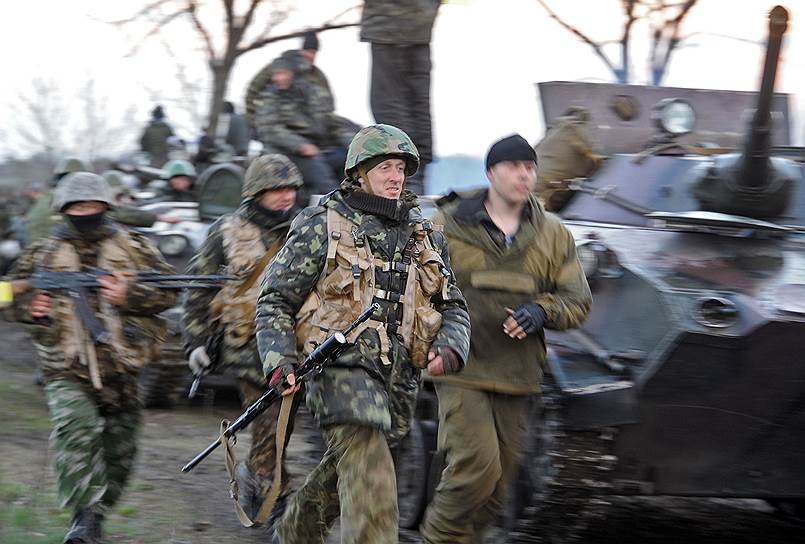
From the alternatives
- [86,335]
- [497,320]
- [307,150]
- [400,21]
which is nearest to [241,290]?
[86,335]

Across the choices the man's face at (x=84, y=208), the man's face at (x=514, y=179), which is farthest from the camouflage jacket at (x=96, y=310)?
the man's face at (x=514, y=179)

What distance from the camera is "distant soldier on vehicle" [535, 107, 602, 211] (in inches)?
335

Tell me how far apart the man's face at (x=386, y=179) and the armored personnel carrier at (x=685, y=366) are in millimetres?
1210

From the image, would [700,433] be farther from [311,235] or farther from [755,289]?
[311,235]

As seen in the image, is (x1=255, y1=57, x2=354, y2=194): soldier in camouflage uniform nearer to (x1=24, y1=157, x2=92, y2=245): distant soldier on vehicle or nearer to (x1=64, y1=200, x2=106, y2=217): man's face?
(x1=24, y1=157, x2=92, y2=245): distant soldier on vehicle

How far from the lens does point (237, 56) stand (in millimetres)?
22031

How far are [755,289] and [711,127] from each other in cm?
396

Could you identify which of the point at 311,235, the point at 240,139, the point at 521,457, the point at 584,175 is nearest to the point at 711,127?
the point at 584,175

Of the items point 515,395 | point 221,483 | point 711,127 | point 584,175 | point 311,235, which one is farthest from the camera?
point 711,127

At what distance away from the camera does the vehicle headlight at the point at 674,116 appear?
8.81 meters

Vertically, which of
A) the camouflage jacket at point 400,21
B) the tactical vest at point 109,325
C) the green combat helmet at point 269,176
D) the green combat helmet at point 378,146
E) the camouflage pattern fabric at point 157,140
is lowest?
the camouflage pattern fabric at point 157,140

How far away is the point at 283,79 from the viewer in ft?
31.4

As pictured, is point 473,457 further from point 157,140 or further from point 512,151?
point 157,140

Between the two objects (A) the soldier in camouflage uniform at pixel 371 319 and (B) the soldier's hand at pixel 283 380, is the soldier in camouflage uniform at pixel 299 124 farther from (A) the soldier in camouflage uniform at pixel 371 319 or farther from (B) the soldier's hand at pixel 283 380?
(B) the soldier's hand at pixel 283 380
